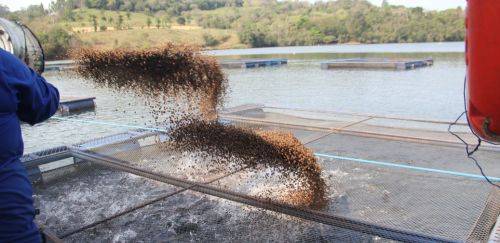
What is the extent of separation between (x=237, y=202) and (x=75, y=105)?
11.1 m

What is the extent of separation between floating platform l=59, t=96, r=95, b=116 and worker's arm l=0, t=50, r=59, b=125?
38.6 ft

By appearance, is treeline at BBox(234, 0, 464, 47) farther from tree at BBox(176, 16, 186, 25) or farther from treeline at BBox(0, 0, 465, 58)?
tree at BBox(176, 16, 186, 25)

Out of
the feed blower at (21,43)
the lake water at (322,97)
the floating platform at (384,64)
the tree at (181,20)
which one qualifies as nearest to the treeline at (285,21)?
the tree at (181,20)

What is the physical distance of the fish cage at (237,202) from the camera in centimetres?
313

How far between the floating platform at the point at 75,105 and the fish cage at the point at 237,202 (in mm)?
8032

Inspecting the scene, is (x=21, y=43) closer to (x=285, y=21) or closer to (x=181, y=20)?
(x=285, y=21)

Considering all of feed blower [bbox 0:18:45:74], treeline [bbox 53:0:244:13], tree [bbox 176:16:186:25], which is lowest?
feed blower [bbox 0:18:45:74]

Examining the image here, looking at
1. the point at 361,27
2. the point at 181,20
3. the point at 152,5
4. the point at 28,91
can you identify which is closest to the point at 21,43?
the point at 28,91

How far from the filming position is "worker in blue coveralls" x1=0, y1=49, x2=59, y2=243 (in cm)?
158

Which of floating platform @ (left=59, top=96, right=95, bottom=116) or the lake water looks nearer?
the lake water

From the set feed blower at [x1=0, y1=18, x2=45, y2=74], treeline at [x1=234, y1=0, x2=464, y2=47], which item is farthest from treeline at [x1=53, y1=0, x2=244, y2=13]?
feed blower at [x1=0, y1=18, x2=45, y2=74]

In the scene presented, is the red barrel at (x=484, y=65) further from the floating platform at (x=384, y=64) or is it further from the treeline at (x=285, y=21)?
the floating platform at (x=384, y=64)

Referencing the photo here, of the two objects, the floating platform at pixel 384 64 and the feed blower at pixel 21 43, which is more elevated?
the feed blower at pixel 21 43

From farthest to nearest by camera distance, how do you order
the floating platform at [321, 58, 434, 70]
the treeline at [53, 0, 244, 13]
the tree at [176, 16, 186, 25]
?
the tree at [176, 16, 186, 25]
the treeline at [53, 0, 244, 13]
the floating platform at [321, 58, 434, 70]
